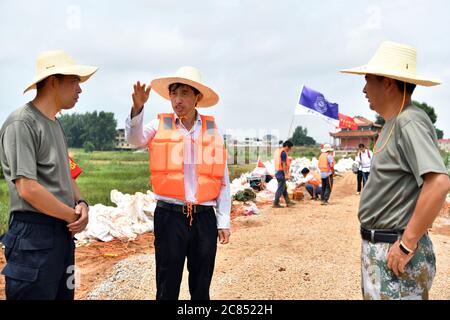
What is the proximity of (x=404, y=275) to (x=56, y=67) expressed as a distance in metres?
2.07

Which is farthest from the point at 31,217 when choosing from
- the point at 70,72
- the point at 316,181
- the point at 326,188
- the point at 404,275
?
the point at 316,181

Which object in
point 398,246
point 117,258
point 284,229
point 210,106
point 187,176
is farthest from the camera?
point 284,229

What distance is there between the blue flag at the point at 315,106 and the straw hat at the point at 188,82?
934cm

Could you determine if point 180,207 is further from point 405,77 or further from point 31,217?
point 405,77

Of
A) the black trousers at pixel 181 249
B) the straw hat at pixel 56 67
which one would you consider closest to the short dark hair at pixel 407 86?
the black trousers at pixel 181 249

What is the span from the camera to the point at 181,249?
2.62m

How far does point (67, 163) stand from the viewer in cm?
232

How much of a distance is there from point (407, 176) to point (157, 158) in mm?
1490

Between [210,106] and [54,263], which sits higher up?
[210,106]

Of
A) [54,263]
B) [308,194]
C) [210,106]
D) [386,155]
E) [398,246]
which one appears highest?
[210,106]

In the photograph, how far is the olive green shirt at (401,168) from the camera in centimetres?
187

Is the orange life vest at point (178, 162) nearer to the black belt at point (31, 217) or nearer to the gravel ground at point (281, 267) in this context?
the black belt at point (31, 217)

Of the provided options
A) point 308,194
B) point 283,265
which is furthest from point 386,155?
point 308,194

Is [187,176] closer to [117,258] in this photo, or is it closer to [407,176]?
[407,176]
